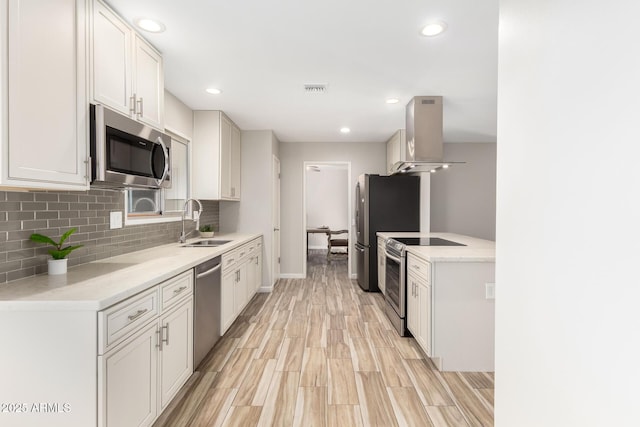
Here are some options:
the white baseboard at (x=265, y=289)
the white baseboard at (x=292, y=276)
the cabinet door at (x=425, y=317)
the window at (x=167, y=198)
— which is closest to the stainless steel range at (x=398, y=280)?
the cabinet door at (x=425, y=317)

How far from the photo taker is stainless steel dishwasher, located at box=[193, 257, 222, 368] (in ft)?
7.39

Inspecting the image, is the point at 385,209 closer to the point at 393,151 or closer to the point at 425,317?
the point at 393,151

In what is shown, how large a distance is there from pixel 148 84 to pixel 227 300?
1.90 metres

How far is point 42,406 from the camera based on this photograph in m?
1.25

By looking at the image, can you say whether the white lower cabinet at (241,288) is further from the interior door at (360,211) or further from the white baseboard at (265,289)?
the interior door at (360,211)

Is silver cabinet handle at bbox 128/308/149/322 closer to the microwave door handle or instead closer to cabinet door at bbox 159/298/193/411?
cabinet door at bbox 159/298/193/411

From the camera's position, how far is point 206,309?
7.92ft

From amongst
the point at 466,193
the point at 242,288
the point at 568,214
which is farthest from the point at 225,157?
the point at 466,193

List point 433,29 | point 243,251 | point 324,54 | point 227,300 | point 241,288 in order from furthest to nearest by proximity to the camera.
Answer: point 243,251
point 241,288
point 227,300
point 324,54
point 433,29

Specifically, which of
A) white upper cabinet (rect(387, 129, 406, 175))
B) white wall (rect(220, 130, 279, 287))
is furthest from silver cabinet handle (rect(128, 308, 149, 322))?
white upper cabinet (rect(387, 129, 406, 175))

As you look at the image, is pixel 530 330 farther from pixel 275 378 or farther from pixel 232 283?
pixel 232 283

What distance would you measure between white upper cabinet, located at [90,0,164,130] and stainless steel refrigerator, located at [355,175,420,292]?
9.72 ft

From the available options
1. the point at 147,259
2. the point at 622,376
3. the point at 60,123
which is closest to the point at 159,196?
the point at 147,259

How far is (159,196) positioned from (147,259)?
3.52 feet
